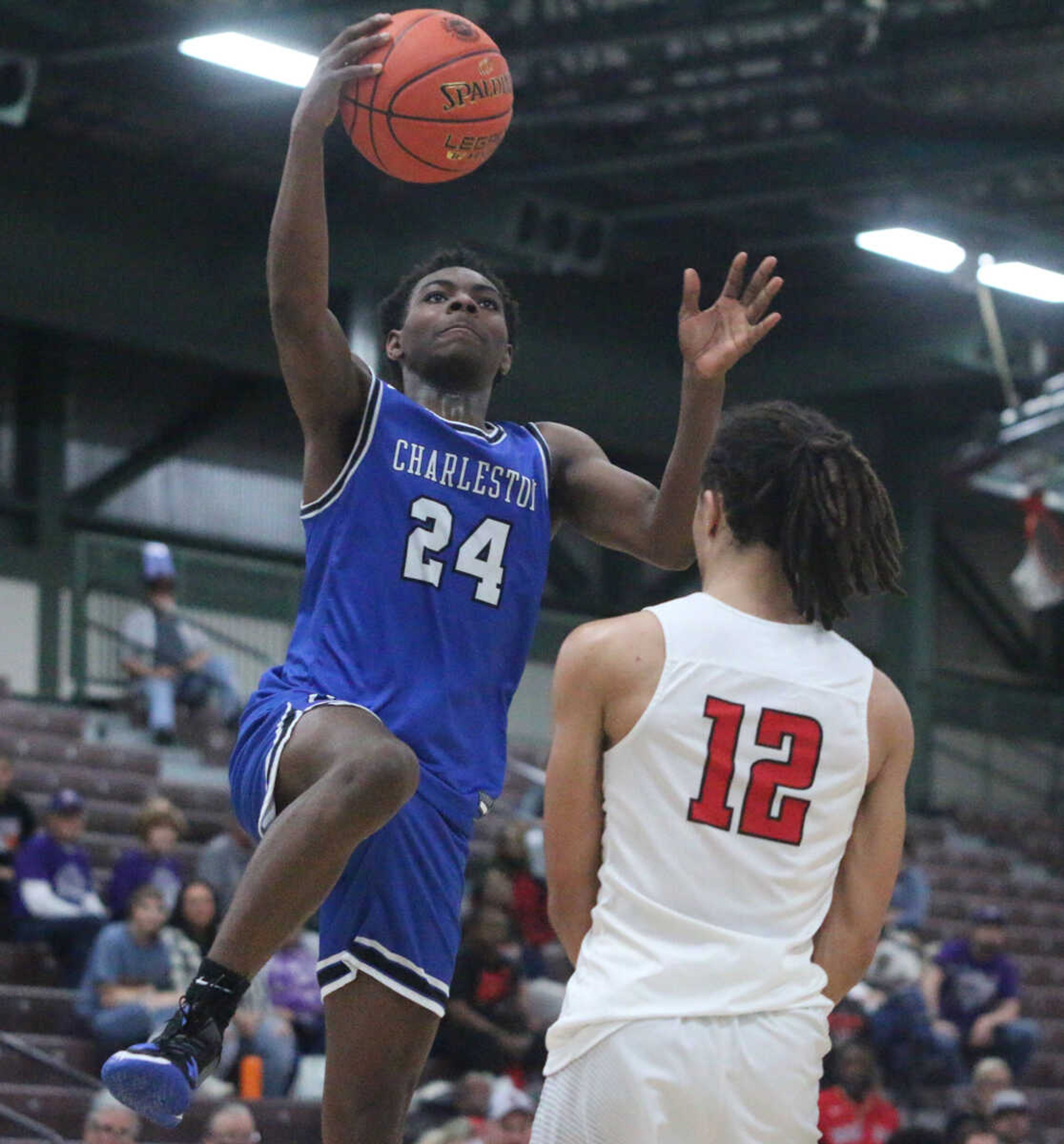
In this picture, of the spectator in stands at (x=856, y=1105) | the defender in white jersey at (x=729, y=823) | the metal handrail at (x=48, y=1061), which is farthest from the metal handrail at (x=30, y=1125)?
the defender in white jersey at (x=729, y=823)

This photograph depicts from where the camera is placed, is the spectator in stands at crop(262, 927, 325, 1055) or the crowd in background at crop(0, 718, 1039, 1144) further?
the spectator in stands at crop(262, 927, 325, 1055)

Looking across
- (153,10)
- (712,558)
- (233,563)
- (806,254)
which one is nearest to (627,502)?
(712,558)

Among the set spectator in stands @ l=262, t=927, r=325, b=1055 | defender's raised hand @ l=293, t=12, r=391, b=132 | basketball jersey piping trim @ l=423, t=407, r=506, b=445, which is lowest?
spectator in stands @ l=262, t=927, r=325, b=1055

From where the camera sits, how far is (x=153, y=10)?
13727mm

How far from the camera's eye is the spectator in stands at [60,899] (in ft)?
33.3

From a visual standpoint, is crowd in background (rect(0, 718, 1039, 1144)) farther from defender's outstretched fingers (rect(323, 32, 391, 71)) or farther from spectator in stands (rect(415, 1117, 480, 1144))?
defender's outstretched fingers (rect(323, 32, 391, 71))

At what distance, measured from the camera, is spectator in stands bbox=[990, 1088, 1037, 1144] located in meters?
10.9

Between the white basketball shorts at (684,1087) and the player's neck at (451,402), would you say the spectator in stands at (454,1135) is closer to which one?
the player's neck at (451,402)

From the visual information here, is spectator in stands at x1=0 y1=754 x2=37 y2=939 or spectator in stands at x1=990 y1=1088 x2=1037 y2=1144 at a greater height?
spectator in stands at x1=0 y1=754 x2=37 y2=939

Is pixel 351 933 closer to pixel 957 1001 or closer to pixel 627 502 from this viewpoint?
pixel 627 502

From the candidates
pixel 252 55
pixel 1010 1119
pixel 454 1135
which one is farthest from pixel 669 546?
pixel 252 55

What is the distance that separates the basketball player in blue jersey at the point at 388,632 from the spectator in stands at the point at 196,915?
5236 mm

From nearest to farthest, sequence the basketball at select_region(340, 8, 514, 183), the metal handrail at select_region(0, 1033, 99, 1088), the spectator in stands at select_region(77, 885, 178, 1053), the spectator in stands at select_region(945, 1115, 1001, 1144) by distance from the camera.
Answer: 1. the basketball at select_region(340, 8, 514, 183)
2. the metal handrail at select_region(0, 1033, 99, 1088)
3. the spectator in stands at select_region(77, 885, 178, 1053)
4. the spectator in stands at select_region(945, 1115, 1001, 1144)

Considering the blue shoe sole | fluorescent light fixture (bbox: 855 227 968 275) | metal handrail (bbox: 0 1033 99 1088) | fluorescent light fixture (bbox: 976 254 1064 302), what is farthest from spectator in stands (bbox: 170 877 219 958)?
fluorescent light fixture (bbox: 976 254 1064 302)
